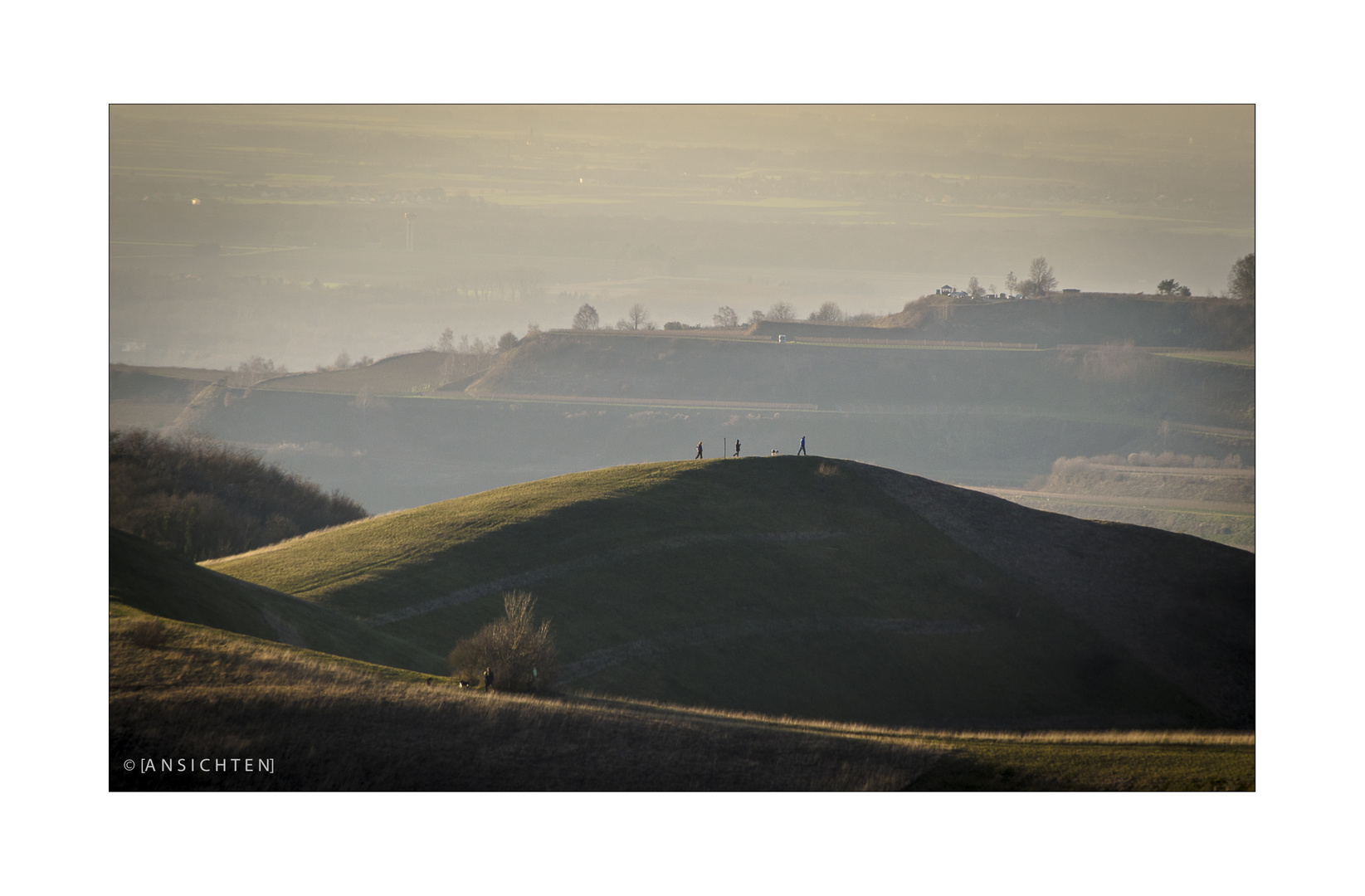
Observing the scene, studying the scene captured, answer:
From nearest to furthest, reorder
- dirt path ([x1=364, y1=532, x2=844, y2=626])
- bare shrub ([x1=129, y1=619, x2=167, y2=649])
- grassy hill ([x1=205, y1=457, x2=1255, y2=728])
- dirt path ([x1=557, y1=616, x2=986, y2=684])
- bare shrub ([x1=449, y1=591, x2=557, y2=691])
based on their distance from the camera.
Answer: bare shrub ([x1=129, y1=619, x2=167, y2=649]), bare shrub ([x1=449, y1=591, x2=557, y2=691]), dirt path ([x1=557, y1=616, x2=986, y2=684]), dirt path ([x1=364, y1=532, x2=844, y2=626]), grassy hill ([x1=205, y1=457, x2=1255, y2=728])

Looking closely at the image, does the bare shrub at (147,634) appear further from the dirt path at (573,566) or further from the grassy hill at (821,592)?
the dirt path at (573,566)

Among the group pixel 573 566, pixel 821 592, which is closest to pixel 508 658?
pixel 573 566

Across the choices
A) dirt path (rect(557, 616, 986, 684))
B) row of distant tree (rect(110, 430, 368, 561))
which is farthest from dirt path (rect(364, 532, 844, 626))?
row of distant tree (rect(110, 430, 368, 561))

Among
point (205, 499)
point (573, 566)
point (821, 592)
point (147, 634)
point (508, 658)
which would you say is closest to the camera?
point (147, 634)

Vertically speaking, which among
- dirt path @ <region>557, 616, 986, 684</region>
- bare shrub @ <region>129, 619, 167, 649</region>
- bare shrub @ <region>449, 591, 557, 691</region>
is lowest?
dirt path @ <region>557, 616, 986, 684</region>

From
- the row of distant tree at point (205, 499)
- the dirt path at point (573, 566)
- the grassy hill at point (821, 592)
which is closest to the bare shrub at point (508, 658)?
the grassy hill at point (821, 592)

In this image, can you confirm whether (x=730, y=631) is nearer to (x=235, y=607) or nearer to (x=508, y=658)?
(x=508, y=658)

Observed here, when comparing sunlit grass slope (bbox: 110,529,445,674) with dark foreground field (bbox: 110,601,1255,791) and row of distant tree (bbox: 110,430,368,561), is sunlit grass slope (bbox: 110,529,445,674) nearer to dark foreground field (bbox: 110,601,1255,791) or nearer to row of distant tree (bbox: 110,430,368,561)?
dark foreground field (bbox: 110,601,1255,791)

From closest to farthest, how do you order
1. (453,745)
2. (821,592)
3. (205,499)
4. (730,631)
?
(453,745)
(730,631)
(821,592)
(205,499)
